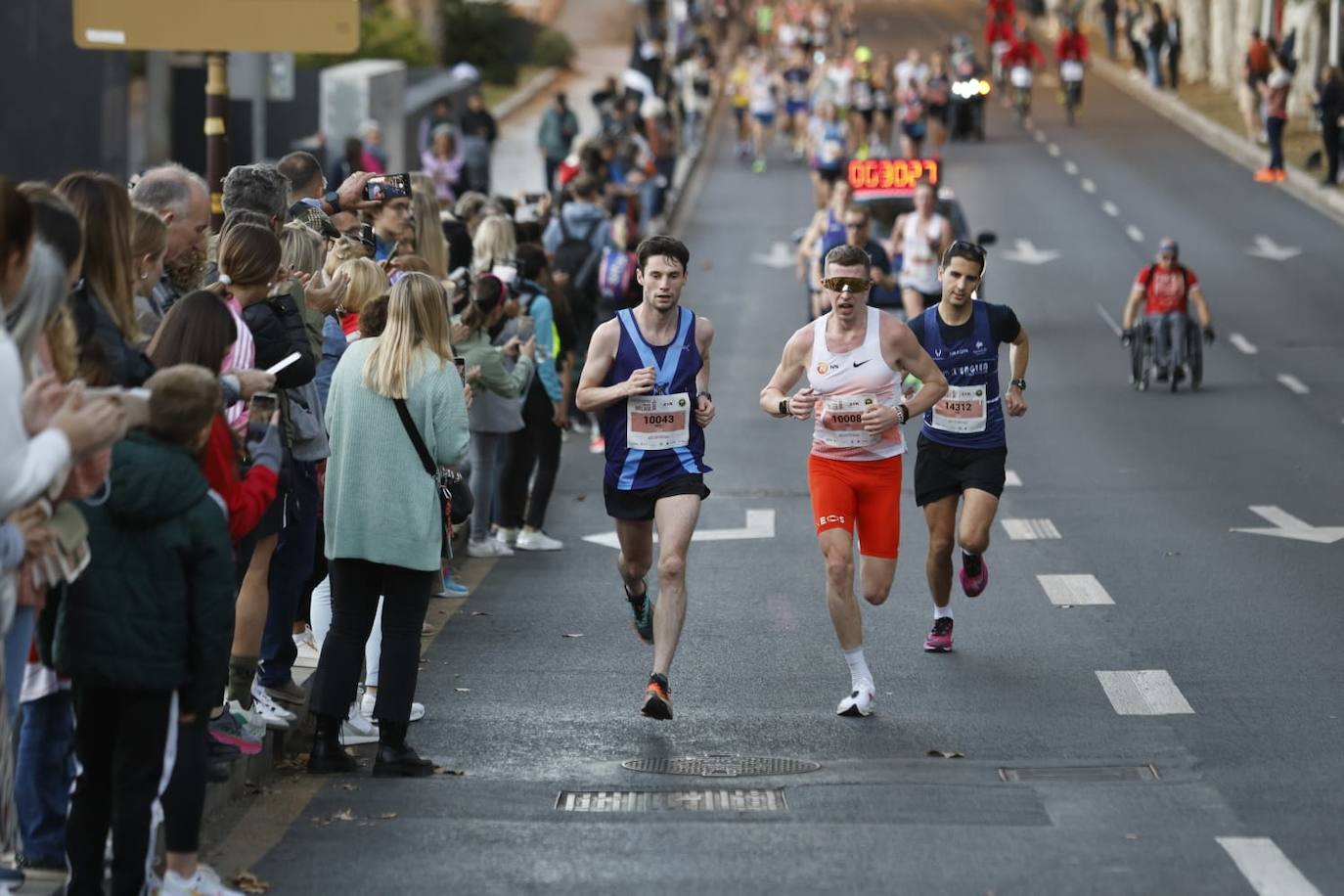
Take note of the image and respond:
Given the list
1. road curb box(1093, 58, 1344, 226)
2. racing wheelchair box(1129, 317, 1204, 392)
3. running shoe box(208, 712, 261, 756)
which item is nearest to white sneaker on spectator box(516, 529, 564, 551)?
running shoe box(208, 712, 261, 756)

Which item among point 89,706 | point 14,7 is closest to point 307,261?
point 89,706

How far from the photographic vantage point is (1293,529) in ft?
49.3

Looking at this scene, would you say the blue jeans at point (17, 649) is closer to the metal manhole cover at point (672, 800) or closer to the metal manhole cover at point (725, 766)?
the metal manhole cover at point (672, 800)

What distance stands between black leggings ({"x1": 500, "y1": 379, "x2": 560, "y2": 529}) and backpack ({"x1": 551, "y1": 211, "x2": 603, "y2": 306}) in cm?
499

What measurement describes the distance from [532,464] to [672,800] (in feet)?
21.8

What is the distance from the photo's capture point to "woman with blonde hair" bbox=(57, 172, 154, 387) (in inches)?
279

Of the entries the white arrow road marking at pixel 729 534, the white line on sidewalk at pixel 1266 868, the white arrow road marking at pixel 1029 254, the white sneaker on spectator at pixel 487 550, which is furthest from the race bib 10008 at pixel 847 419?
the white arrow road marking at pixel 1029 254

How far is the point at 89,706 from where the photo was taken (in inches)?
262

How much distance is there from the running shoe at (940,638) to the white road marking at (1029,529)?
3477mm

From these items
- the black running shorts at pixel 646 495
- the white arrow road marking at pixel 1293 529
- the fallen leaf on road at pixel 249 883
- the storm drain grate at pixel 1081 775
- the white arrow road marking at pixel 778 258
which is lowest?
the white arrow road marking at pixel 778 258

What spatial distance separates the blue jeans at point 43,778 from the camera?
22.5ft

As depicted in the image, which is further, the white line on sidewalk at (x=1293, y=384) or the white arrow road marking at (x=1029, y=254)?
the white arrow road marking at (x=1029, y=254)

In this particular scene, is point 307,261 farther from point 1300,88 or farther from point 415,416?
point 1300,88

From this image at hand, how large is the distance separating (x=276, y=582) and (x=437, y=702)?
3.75 ft
